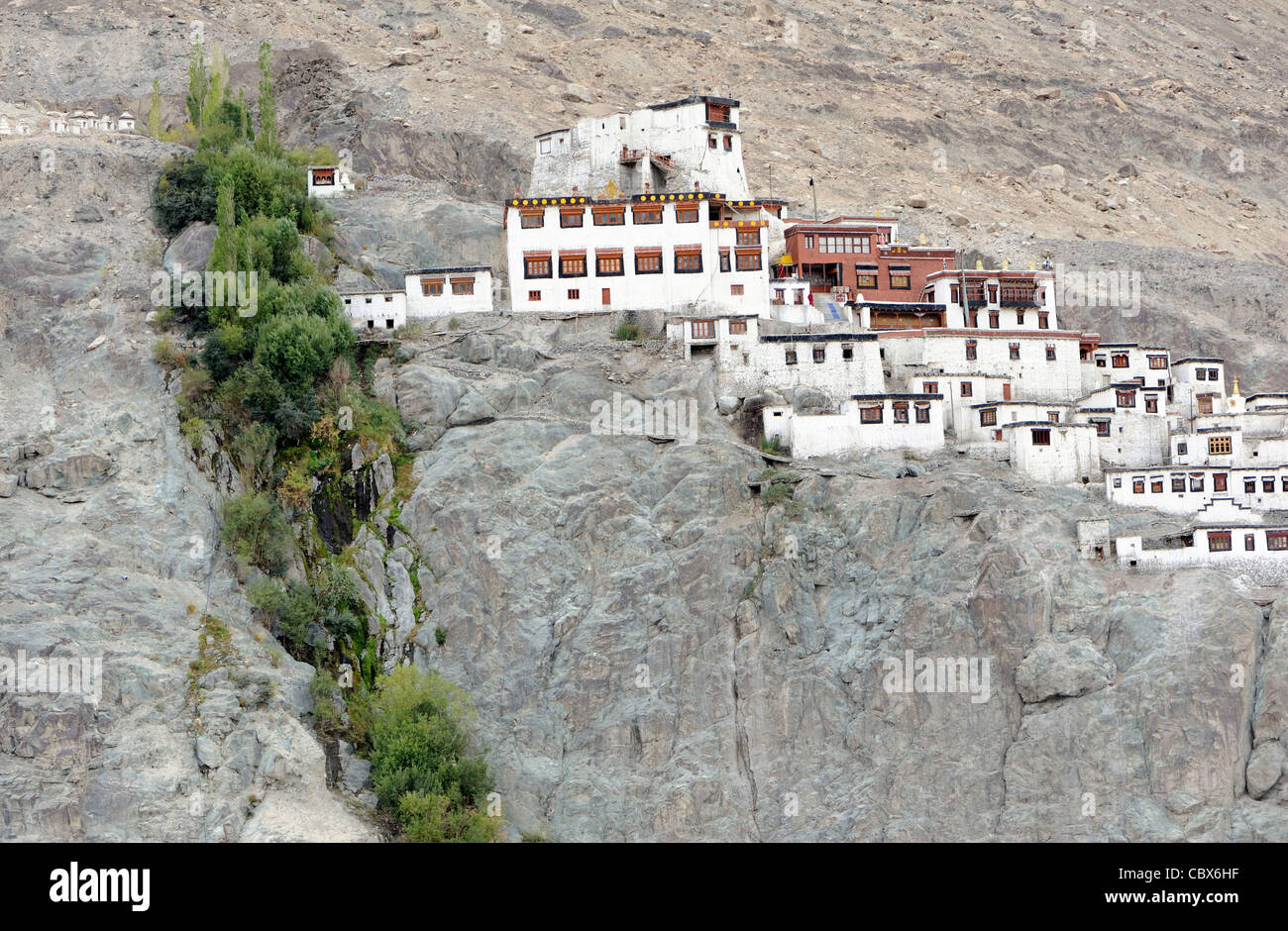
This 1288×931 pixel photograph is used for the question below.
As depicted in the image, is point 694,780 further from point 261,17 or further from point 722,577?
point 261,17

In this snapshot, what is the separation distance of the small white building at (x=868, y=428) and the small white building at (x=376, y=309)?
1617 centimetres

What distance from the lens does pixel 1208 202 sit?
114 metres

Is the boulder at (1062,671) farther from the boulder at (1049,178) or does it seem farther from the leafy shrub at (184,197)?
the boulder at (1049,178)

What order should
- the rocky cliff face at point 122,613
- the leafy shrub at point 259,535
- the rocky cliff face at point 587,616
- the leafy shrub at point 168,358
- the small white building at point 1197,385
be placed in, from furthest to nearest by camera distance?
the small white building at point 1197,385 < the leafy shrub at point 168,358 < the leafy shrub at point 259,535 < the rocky cliff face at point 587,616 < the rocky cliff face at point 122,613

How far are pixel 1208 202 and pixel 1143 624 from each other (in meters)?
52.1

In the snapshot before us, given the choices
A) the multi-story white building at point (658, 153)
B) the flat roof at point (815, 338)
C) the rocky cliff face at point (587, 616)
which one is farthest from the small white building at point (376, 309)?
the flat roof at point (815, 338)

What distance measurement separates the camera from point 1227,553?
7031 centimetres

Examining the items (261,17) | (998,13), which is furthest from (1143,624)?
(998,13)

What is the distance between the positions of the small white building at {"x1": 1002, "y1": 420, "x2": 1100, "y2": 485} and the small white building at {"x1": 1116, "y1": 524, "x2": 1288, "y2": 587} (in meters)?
4.87

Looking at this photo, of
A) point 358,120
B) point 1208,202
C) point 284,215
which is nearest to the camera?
point 284,215

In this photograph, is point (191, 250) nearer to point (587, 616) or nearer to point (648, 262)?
point (648, 262)

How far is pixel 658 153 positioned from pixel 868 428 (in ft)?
63.3

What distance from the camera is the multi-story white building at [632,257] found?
81.2 m

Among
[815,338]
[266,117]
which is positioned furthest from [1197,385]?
[266,117]
